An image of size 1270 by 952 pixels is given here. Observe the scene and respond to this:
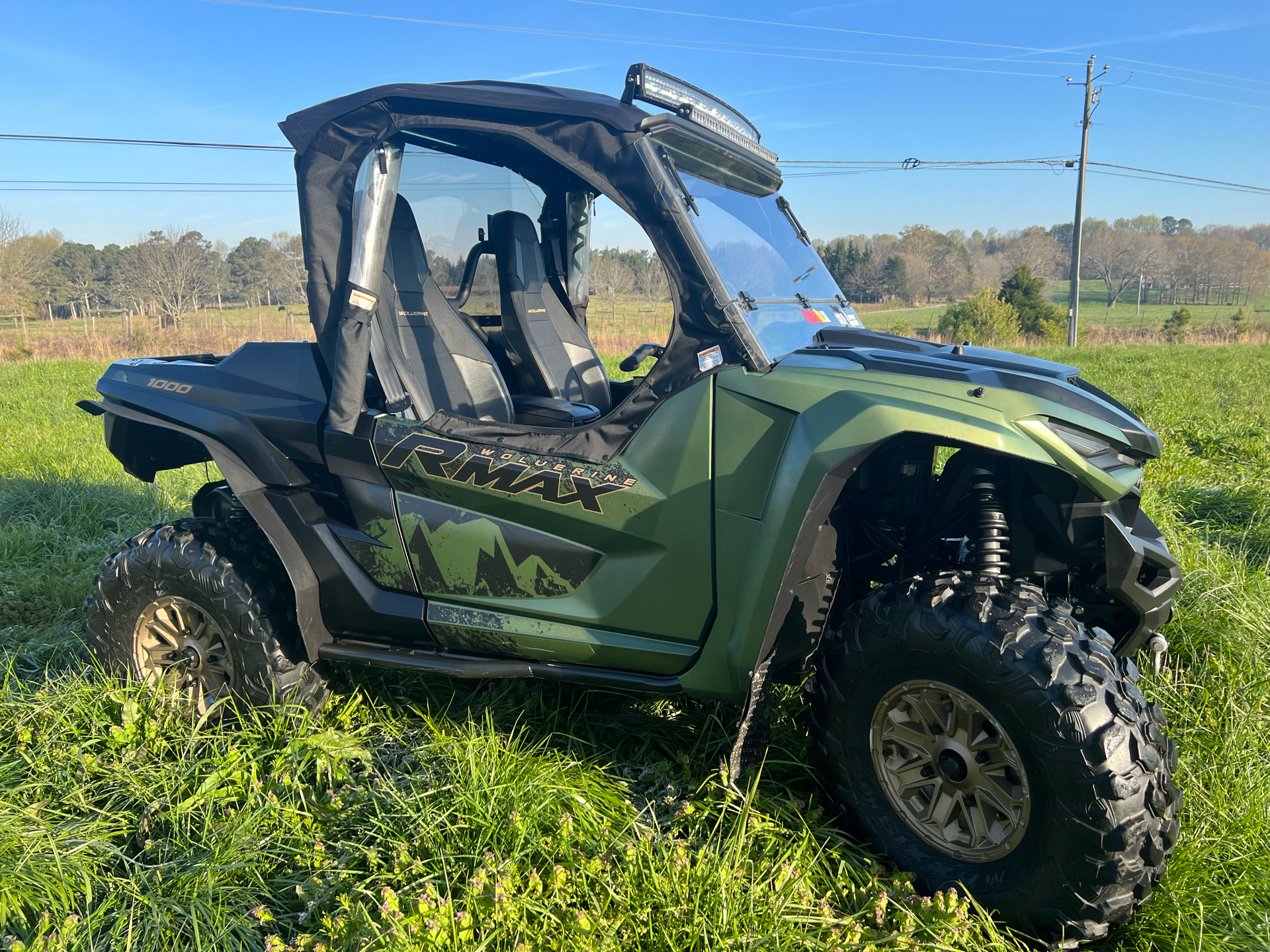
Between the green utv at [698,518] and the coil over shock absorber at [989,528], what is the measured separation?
1 cm

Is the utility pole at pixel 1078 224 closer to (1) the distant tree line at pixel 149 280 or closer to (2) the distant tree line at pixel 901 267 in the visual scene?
(2) the distant tree line at pixel 901 267

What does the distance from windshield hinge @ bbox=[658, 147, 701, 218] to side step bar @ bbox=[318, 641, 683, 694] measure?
149 cm

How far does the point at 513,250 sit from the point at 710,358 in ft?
6.27

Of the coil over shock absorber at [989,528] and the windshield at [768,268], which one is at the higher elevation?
the windshield at [768,268]

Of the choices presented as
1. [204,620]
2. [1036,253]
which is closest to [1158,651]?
[204,620]

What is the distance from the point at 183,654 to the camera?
129 inches

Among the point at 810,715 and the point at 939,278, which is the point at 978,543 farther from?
the point at 939,278

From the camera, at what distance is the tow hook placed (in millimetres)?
2562

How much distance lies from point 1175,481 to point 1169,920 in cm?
463

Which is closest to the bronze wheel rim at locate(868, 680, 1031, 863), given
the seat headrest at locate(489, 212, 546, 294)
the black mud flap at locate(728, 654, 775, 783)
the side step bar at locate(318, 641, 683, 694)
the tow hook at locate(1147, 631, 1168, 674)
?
the black mud flap at locate(728, 654, 775, 783)

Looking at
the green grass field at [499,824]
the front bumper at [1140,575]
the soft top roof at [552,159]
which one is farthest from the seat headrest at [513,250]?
the front bumper at [1140,575]

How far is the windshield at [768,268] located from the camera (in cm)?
254

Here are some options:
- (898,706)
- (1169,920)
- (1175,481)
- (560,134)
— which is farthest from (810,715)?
(1175,481)

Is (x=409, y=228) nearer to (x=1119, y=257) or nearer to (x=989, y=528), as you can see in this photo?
(x=989, y=528)
